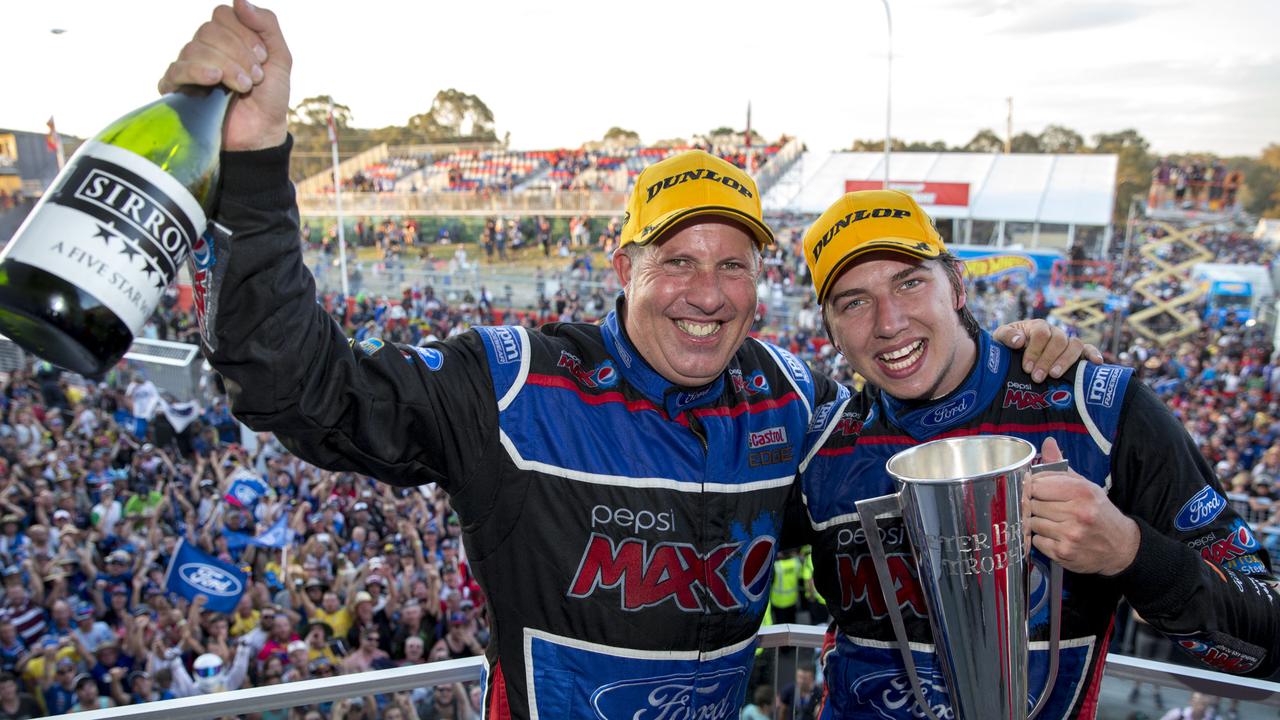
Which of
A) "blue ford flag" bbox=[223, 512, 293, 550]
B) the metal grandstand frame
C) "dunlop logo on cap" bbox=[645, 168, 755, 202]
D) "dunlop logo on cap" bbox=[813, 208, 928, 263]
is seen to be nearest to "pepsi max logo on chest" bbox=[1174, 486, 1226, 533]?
"dunlop logo on cap" bbox=[813, 208, 928, 263]

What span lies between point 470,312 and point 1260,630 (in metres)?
21.7

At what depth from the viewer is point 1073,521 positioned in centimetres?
155

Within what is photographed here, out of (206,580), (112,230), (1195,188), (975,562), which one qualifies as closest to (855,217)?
(975,562)

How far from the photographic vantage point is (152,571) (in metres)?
7.42

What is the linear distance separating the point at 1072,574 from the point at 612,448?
117 cm

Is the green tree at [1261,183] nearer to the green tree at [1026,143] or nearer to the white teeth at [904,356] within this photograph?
the green tree at [1026,143]

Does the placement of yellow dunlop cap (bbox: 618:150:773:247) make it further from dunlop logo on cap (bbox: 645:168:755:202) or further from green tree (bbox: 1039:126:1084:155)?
green tree (bbox: 1039:126:1084:155)

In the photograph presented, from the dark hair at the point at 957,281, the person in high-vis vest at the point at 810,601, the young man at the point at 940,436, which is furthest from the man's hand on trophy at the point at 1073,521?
the person in high-vis vest at the point at 810,601

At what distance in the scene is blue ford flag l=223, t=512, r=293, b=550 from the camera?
8148 mm

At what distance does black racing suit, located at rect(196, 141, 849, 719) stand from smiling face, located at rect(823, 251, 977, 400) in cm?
36

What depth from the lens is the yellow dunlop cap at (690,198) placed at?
6.97 feet

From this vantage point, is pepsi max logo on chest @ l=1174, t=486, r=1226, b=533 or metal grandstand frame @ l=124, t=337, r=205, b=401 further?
metal grandstand frame @ l=124, t=337, r=205, b=401

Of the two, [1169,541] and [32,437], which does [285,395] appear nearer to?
[1169,541]

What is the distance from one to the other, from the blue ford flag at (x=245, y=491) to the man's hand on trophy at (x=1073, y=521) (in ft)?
28.2
